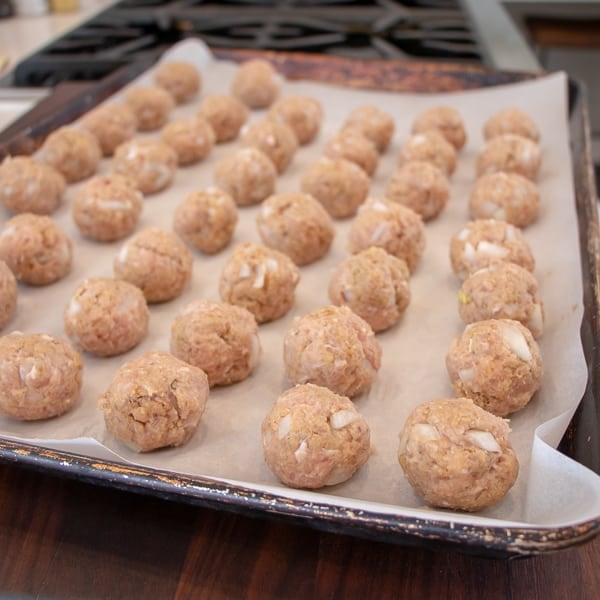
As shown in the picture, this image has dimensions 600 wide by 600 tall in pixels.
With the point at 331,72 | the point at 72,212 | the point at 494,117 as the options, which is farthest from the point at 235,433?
the point at 331,72

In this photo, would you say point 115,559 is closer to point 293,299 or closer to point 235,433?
point 235,433

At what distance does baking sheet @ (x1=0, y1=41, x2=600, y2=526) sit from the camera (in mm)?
1341

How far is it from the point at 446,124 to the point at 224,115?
0.85m

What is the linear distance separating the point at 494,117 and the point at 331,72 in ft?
2.69

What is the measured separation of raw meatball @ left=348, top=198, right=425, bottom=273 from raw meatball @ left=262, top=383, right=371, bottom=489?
0.75 m

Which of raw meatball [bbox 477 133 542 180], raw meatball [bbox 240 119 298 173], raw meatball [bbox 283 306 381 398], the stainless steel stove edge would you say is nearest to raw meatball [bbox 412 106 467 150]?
raw meatball [bbox 477 133 542 180]

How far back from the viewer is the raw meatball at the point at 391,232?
6.89 feet

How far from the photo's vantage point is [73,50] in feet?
12.3

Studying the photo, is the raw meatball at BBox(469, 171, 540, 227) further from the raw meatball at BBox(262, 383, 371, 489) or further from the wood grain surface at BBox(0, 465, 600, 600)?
the wood grain surface at BBox(0, 465, 600, 600)

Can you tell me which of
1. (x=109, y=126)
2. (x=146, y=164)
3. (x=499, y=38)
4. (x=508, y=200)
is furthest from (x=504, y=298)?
(x=499, y=38)

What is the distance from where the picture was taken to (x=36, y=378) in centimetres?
157

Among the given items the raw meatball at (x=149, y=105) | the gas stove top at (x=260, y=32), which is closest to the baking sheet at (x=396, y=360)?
the raw meatball at (x=149, y=105)

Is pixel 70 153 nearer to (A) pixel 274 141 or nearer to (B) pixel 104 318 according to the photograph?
(A) pixel 274 141

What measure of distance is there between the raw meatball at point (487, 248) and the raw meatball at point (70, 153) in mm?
1320
